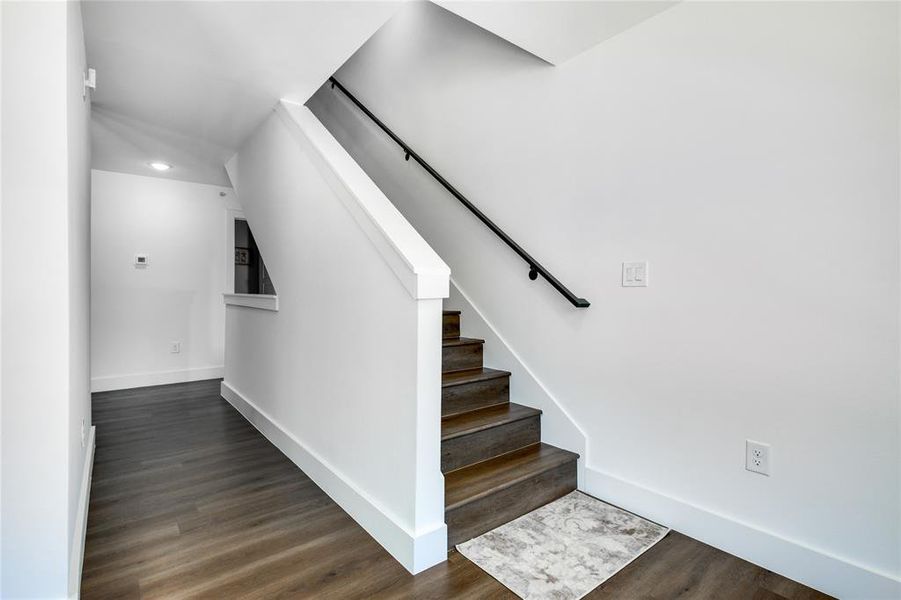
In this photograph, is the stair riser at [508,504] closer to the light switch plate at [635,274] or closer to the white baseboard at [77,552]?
the light switch plate at [635,274]

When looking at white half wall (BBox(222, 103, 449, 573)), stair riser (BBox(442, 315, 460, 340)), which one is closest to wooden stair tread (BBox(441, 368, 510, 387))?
stair riser (BBox(442, 315, 460, 340))

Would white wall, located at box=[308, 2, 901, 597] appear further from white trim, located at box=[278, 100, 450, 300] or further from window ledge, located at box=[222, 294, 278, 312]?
window ledge, located at box=[222, 294, 278, 312]

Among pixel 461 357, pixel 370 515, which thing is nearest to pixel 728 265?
pixel 461 357

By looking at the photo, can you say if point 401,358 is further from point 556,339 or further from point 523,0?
point 523,0

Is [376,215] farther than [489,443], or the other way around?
[489,443]

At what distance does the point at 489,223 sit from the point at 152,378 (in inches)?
165

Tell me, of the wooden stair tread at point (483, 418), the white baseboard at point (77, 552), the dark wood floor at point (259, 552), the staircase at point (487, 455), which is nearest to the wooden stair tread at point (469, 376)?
the staircase at point (487, 455)

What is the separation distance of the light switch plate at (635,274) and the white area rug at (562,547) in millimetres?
1061

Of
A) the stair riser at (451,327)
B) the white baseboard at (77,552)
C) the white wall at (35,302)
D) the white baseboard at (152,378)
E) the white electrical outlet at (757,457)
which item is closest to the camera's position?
the white wall at (35,302)

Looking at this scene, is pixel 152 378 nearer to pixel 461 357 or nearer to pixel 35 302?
pixel 461 357

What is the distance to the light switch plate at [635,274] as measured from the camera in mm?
2096

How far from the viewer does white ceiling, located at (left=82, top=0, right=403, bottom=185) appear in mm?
1975

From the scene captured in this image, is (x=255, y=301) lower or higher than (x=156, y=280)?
lower

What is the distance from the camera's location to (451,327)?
9.89 ft
